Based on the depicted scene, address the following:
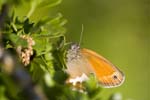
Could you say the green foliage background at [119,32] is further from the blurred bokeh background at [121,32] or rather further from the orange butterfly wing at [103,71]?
the orange butterfly wing at [103,71]

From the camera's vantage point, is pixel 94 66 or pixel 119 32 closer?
pixel 94 66

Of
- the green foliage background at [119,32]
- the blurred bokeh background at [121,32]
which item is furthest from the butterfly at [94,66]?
the blurred bokeh background at [121,32]

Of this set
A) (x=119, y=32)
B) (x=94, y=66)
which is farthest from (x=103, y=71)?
(x=119, y=32)

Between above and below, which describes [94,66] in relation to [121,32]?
above

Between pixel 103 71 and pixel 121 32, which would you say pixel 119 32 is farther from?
pixel 103 71

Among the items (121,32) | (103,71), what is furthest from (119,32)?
(103,71)

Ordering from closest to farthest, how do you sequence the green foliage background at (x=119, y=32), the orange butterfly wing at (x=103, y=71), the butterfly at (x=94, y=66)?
the butterfly at (x=94, y=66)
the orange butterfly wing at (x=103, y=71)
the green foliage background at (x=119, y=32)

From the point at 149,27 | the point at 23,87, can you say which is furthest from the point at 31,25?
the point at 149,27

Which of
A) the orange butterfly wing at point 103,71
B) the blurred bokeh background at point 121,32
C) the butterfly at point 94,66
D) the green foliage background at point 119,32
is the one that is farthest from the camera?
the blurred bokeh background at point 121,32

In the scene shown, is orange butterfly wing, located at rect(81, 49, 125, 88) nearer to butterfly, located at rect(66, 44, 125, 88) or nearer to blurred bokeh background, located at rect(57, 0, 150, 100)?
butterfly, located at rect(66, 44, 125, 88)

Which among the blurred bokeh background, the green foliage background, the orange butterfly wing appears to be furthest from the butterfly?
the blurred bokeh background
